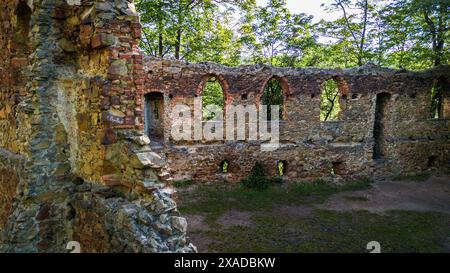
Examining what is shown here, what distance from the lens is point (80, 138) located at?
4.91m

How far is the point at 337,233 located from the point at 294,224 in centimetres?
118

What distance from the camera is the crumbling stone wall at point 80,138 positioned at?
13.6 feet

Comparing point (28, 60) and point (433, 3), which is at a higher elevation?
point (433, 3)

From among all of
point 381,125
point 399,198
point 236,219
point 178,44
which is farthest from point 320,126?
point 178,44

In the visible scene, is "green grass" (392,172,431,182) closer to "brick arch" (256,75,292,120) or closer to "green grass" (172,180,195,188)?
"brick arch" (256,75,292,120)

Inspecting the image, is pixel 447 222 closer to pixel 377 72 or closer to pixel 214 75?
pixel 377 72

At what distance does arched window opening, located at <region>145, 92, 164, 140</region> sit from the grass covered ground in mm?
2613

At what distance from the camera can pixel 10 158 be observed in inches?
221

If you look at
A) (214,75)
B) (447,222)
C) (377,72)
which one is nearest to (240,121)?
(214,75)

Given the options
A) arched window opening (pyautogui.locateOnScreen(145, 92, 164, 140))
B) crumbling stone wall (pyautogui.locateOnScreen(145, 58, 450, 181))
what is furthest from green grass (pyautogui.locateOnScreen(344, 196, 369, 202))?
arched window opening (pyautogui.locateOnScreen(145, 92, 164, 140))

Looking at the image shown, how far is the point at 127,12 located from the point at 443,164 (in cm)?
1604

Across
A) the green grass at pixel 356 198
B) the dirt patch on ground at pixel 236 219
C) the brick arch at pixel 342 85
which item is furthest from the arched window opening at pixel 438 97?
the dirt patch on ground at pixel 236 219

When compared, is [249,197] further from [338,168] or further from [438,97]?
[438,97]

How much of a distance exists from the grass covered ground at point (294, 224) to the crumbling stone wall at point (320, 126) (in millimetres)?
1226
